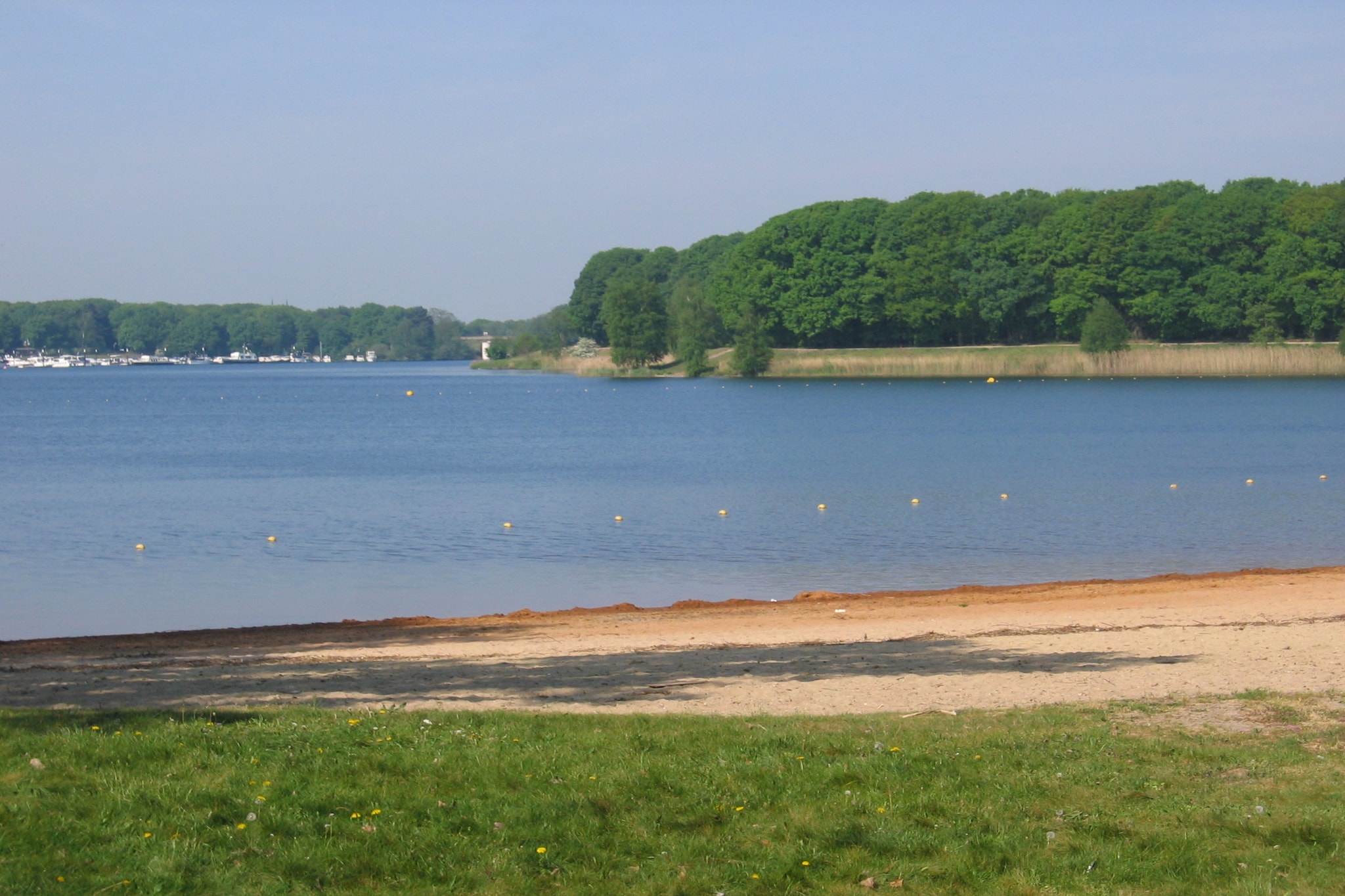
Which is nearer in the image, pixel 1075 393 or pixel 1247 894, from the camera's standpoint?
pixel 1247 894

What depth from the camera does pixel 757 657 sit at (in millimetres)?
13430

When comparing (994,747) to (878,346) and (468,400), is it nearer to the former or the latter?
(468,400)

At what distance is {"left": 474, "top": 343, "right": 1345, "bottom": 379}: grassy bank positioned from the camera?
319 ft

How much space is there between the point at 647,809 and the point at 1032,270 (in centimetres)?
10804

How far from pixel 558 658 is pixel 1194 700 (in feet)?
21.1

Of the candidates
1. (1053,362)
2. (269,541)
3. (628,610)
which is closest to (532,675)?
(628,610)

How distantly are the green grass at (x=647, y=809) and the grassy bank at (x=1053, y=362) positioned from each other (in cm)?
9830

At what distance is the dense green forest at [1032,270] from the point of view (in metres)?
102

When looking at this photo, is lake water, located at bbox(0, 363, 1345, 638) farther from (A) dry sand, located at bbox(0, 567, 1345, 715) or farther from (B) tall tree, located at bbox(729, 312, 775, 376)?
(B) tall tree, located at bbox(729, 312, 775, 376)

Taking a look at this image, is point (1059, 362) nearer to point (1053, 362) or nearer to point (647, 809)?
point (1053, 362)

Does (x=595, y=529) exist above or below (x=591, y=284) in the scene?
below

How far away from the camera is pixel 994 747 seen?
8.64 metres

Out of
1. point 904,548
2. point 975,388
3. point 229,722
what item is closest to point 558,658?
point 229,722

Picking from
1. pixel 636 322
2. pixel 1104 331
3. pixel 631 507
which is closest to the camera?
pixel 631 507
